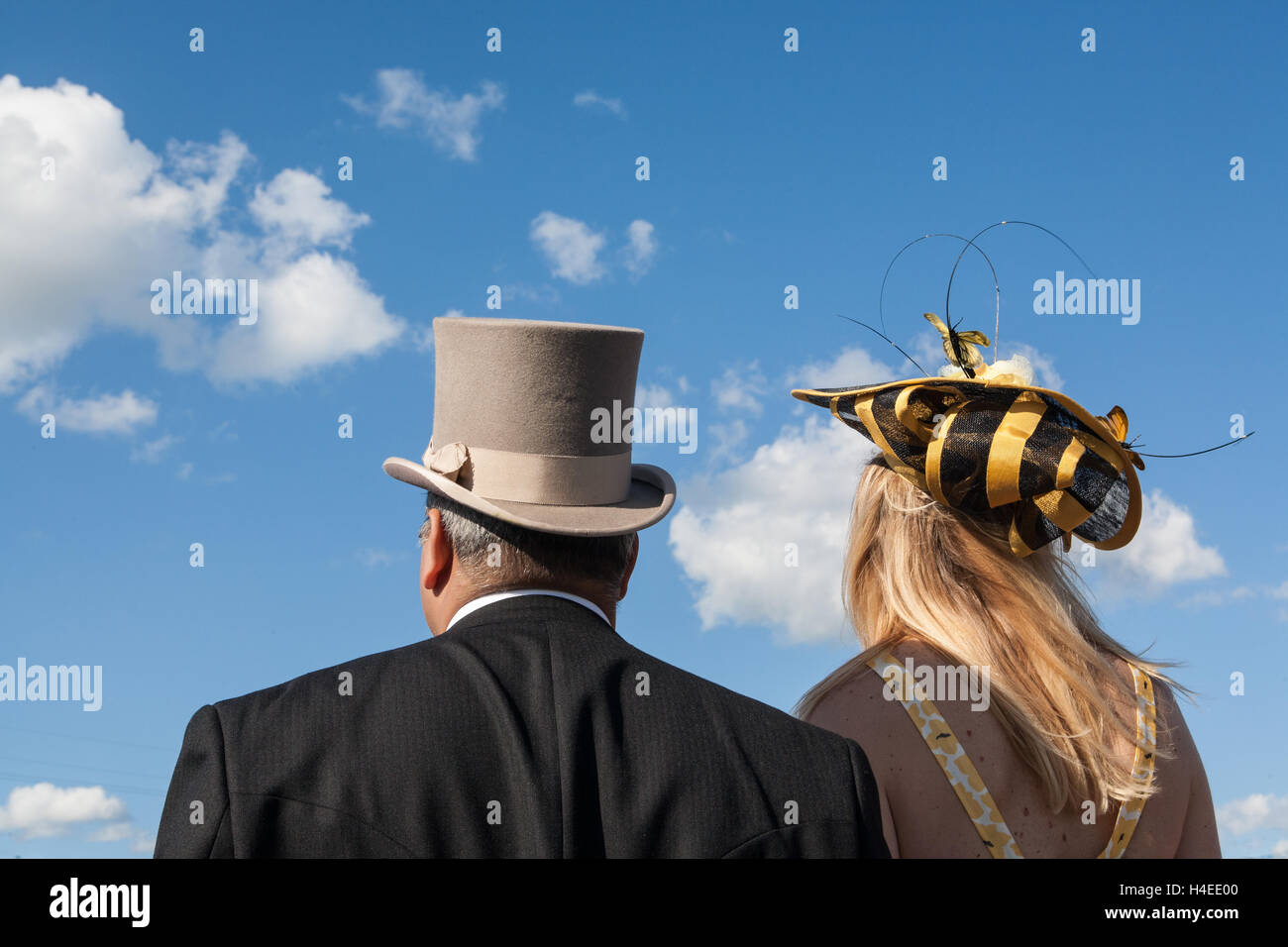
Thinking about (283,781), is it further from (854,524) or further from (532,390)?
(854,524)

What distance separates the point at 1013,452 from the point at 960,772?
44.1 inches

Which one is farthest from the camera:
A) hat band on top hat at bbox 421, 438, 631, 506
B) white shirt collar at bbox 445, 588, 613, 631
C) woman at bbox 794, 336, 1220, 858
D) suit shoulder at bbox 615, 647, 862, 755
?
woman at bbox 794, 336, 1220, 858

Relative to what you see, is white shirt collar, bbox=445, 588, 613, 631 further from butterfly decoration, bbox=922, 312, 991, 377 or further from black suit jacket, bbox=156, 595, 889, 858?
butterfly decoration, bbox=922, 312, 991, 377

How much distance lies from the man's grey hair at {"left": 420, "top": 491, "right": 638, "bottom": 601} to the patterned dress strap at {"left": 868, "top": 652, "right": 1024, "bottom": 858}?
3.36 feet

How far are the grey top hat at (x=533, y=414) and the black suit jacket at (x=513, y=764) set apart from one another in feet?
2.13

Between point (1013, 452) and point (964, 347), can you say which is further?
point (964, 347)

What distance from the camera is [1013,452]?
4.04 m

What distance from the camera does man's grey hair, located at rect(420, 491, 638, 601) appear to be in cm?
305

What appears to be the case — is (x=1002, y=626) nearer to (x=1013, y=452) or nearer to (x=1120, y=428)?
(x=1013, y=452)
